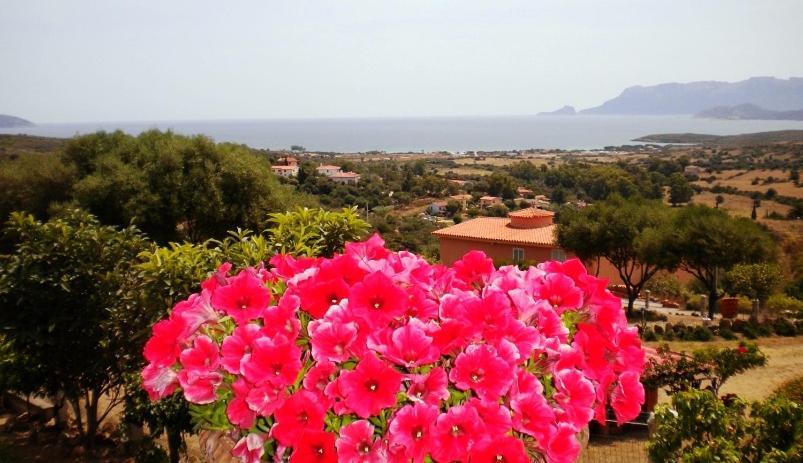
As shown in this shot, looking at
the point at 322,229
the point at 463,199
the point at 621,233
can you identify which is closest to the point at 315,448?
the point at 322,229

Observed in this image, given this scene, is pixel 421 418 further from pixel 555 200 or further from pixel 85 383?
pixel 555 200

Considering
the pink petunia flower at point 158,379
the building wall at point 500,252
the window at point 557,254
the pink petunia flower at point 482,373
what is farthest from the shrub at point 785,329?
the pink petunia flower at point 158,379

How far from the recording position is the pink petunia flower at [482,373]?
171cm

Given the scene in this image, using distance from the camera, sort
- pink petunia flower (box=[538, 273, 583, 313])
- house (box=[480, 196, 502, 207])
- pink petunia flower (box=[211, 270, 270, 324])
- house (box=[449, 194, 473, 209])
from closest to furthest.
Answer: pink petunia flower (box=[211, 270, 270, 324])
pink petunia flower (box=[538, 273, 583, 313])
house (box=[449, 194, 473, 209])
house (box=[480, 196, 502, 207])

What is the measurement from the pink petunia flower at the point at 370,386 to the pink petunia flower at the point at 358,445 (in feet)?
0.15

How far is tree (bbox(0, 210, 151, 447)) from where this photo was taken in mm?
6098

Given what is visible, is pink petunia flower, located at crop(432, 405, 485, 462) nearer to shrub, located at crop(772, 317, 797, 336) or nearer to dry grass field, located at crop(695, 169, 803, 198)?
shrub, located at crop(772, 317, 797, 336)

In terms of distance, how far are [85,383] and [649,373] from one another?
8331 mm

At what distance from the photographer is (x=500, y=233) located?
30.6 m

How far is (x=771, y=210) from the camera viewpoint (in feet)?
190

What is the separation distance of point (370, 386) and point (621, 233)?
23.7m

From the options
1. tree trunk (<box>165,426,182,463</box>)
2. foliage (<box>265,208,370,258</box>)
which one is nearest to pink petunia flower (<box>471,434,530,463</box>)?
foliage (<box>265,208,370,258</box>)

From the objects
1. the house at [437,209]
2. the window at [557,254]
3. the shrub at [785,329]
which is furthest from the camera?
the house at [437,209]

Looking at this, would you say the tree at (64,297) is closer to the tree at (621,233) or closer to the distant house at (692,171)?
the tree at (621,233)
